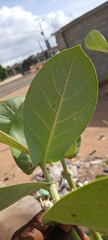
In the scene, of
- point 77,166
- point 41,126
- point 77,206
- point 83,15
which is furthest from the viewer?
point 83,15

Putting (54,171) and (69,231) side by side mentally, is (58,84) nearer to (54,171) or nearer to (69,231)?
(69,231)

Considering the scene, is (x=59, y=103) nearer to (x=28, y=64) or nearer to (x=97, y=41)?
(x=97, y=41)

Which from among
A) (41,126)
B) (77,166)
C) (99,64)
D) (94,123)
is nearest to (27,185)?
(41,126)

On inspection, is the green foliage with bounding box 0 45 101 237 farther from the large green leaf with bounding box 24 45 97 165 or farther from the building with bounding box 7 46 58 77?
the building with bounding box 7 46 58 77

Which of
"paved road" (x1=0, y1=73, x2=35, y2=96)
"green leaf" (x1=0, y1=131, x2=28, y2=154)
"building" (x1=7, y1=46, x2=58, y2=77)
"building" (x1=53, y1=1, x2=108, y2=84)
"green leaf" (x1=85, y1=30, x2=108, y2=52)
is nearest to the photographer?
"green leaf" (x1=0, y1=131, x2=28, y2=154)

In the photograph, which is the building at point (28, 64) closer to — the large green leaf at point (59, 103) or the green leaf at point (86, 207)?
the large green leaf at point (59, 103)

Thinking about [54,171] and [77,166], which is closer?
[54,171]

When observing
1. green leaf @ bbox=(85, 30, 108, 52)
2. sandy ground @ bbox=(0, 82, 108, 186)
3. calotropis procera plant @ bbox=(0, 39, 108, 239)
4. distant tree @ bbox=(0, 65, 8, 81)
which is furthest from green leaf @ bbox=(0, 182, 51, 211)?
distant tree @ bbox=(0, 65, 8, 81)
